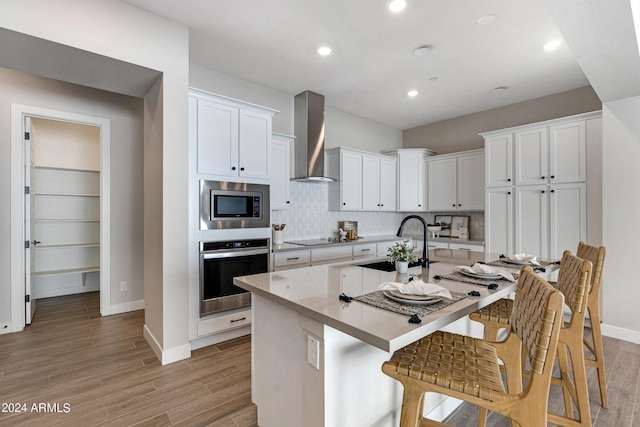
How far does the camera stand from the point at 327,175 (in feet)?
15.7

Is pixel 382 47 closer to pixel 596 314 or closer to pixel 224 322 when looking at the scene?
pixel 596 314

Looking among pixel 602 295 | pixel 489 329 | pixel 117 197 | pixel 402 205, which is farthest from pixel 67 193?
pixel 602 295

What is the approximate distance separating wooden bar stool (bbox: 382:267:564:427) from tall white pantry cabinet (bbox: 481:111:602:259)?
3046mm

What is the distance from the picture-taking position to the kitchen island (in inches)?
45.3

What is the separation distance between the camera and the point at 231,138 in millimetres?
3084

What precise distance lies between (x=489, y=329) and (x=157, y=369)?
248 cm

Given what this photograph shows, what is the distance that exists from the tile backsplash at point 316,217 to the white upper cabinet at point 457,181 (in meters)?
0.32

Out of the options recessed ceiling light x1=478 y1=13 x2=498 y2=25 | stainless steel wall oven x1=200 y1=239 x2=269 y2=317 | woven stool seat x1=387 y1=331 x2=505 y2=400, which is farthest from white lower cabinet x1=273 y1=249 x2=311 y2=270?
recessed ceiling light x1=478 y1=13 x2=498 y2=25

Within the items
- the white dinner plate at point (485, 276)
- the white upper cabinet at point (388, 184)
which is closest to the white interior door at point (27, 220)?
the white dinner plate at point (485, 276)

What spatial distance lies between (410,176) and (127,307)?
Result: 464cm

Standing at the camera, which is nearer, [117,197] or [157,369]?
[157,369]

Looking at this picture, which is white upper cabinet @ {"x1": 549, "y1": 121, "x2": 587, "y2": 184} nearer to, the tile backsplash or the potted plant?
the tile backsplash

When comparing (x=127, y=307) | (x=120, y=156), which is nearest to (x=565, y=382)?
(x=127, y=307)

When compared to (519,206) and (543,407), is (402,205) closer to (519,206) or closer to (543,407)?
(519,206)
